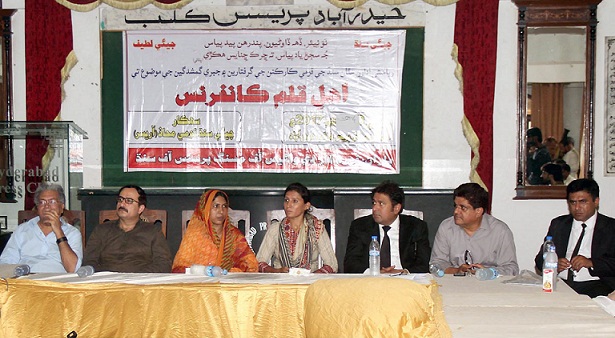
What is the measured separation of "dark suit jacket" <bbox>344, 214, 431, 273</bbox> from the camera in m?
4.03

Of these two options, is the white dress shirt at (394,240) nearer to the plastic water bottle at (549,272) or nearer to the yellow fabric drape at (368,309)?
the plastic water bottle at (549,272)

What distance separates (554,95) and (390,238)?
7.64ft

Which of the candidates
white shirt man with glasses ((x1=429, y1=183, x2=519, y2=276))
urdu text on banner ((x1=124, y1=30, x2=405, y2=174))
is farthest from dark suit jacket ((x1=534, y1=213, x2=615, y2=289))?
urdu text on banner ((x1=124, y1=30, x2=405, y2=174))

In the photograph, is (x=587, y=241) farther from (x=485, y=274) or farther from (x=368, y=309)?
(x=368, y=309)

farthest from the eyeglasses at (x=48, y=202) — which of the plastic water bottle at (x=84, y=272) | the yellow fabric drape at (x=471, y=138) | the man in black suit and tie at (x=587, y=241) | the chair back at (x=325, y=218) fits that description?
the yellow fabric drape at (x=471, y=138)

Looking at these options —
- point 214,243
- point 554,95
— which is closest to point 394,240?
point 214,243

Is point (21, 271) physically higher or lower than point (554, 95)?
lower

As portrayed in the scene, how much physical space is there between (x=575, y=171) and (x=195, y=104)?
3.18 m

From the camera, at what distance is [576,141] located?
18.2ft

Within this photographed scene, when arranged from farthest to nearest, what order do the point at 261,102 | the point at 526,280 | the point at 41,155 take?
1. the point at 261,102
2. the point at 41,155
3. the point at 526,280

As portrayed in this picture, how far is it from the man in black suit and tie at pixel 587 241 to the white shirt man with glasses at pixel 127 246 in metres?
2.21

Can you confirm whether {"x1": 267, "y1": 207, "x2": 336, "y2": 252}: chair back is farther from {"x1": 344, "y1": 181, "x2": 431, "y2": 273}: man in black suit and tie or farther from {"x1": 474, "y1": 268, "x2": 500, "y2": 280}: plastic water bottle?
{"x1": 474, "y1": 268, "x2": 500, "y2": 280}: plastic water bottle

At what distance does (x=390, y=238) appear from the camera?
4.08 meters

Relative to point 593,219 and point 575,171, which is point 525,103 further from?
point 593,219
